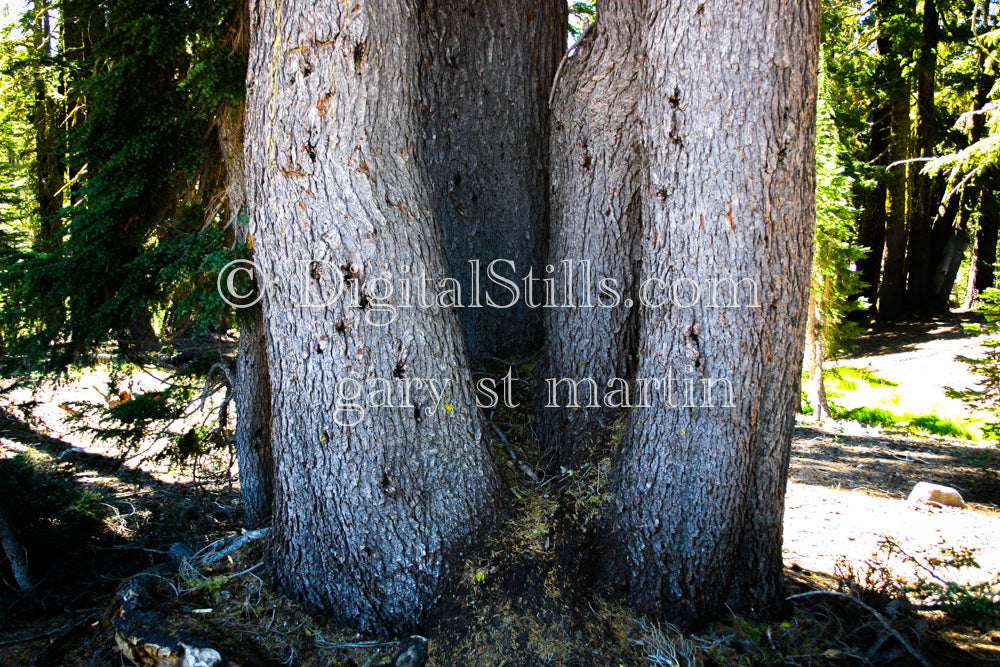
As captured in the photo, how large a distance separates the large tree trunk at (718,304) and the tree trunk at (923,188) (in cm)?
1368

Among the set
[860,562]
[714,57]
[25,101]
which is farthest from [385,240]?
[25,101]

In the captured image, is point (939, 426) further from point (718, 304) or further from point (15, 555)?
point (15, 555)

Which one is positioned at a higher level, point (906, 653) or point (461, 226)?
point (461, 226)

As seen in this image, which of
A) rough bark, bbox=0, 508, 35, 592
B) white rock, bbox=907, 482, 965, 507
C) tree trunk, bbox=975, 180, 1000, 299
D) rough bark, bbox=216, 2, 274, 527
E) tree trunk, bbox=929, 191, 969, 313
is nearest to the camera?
rough bark, bbox=0, 508, 35, 592

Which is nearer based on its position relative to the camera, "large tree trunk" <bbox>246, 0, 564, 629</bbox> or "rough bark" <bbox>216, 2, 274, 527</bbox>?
"large tree trunk" <bbox>246, 0, 564, 629</bbox>

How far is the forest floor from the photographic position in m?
3.06

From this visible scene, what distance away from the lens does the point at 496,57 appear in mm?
4281

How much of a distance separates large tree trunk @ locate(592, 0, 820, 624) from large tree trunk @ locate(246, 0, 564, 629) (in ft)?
3.17

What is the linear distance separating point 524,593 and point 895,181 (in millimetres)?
16273

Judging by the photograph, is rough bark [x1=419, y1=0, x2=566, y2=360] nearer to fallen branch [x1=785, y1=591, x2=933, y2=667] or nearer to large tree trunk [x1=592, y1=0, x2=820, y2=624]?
large tree trunk [x1=592, y1=0, x2=820, y2=624]

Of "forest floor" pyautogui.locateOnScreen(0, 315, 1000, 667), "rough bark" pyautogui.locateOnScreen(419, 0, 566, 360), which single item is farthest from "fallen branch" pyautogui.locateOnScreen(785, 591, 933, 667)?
"rough bark" pyautogui.locateOnScreen(419, 0, 566, 360)

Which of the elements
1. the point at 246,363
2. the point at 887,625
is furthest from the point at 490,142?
the point at 887,625

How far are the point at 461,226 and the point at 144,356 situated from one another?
3050 mm

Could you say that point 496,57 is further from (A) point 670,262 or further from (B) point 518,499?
(B) point 518,499
